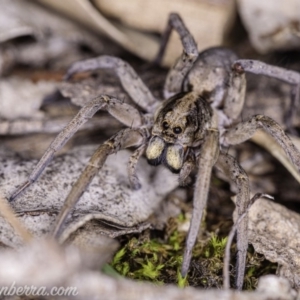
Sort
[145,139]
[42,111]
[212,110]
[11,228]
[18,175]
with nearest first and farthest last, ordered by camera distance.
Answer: [11,228], [18,175], [145,139], [212,110], [42,111]

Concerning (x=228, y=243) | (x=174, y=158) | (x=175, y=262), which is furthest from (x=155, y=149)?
(x=228, y=243)

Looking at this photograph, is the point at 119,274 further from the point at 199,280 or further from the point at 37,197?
the point at 37,197

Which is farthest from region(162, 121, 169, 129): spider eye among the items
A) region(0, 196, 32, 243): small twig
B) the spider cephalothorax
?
region(0, 196, 32, 243): small twig

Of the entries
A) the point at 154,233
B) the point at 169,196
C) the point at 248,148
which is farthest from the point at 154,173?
the point at 248,148

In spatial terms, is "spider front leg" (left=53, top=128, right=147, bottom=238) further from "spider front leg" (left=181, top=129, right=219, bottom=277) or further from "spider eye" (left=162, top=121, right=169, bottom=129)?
"spider front leg" (left=181, top=129, right=219, bottom=277)

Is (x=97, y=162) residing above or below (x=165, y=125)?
below

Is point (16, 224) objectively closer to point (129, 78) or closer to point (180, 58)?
point (129, 78)

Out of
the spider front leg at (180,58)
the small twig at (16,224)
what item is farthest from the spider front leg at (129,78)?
the small twig at (16,224)
